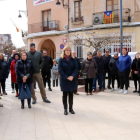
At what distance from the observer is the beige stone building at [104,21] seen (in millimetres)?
18906

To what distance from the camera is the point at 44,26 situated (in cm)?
2447

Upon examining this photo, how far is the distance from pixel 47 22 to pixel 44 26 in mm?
598

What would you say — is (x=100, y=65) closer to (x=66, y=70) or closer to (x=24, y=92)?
(x=66, y=70)

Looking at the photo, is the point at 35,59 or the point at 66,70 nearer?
the point at 66,70

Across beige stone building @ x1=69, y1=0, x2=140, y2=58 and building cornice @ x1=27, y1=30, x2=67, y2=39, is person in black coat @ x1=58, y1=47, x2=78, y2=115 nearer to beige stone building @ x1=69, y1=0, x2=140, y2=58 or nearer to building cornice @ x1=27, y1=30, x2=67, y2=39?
beige stone building @ x1=69, y1=0, x2=140, y2=58

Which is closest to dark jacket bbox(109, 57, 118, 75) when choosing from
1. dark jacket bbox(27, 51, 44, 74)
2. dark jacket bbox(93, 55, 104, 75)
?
dark jacket bbox(93, 55, 104, 75)

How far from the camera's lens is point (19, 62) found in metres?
6.75

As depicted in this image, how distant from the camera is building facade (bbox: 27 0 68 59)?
75.3ft

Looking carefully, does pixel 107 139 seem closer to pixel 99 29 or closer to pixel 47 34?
pixel 99 29

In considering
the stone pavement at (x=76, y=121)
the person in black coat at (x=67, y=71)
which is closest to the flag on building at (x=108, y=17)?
the stone pavement at (x=76, y=121)

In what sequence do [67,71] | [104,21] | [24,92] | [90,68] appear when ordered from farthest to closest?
[104,21] → [90,68] → [24,92] → [67,71]

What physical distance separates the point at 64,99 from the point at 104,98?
2780 millimetres

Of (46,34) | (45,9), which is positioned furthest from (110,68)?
(45,9)

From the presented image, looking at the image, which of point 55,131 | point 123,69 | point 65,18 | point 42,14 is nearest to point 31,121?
point 55,131
